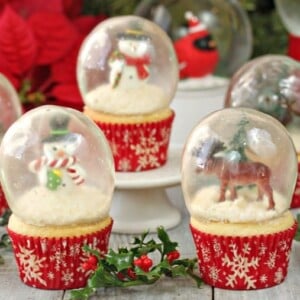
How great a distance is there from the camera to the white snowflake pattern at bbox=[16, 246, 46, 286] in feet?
3.86

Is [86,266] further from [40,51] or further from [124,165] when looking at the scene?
[40,51]

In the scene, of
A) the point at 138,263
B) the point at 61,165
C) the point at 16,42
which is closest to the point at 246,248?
the point at 138,263

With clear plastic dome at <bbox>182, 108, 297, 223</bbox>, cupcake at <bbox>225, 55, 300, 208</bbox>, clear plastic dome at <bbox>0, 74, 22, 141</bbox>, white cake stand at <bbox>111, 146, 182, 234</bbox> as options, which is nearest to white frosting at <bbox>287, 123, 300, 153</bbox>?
cupcake at <bbox>225, 55, 300, 208</bbox>

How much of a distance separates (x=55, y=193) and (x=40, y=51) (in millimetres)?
734

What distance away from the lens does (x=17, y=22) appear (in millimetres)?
1753

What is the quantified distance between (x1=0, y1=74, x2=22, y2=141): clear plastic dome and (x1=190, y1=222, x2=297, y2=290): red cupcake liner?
0.35 metres

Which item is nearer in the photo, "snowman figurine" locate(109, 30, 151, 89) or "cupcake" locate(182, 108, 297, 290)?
"cupcake" locate(182, 108, 297, 290)

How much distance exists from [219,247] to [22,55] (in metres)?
0.73

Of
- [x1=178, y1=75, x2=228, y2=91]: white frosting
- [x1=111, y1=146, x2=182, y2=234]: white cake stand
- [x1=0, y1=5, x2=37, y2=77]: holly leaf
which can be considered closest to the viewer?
[x1=111, y1=146, x2=182, y2=234]: white cake stand

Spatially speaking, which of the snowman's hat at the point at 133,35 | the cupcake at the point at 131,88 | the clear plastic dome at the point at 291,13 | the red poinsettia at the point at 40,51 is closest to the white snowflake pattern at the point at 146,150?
the cupcake at the point at 131,88

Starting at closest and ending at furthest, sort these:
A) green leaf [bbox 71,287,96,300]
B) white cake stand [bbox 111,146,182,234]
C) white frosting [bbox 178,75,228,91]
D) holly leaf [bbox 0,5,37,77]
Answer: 1. green leaf [bbox 71,287,96,300]
2. white cake stand [bbox 111,146,182,234]
3. holly leaf [bbox 0,5,37,77]
4. white frosting [bbox 178,75,228,91]

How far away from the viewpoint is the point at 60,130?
3.84 feet

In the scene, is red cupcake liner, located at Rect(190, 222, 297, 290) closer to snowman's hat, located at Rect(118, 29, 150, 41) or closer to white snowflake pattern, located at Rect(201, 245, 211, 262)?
white snowflake pattern, located at Rect(201, 245, 211, 262)

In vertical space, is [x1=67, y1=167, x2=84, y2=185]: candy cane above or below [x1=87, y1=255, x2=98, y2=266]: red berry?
above
